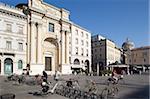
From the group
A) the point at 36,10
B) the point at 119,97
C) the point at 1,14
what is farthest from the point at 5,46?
the point at 119,97

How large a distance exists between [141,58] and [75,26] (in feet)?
166

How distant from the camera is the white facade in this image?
58.6 metres

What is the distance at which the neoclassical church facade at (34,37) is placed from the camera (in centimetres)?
3769

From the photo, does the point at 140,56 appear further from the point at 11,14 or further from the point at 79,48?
the point at 11,14

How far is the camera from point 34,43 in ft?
141

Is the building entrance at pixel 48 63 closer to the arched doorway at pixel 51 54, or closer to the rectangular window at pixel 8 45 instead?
the arched doorway at pixel 51 54

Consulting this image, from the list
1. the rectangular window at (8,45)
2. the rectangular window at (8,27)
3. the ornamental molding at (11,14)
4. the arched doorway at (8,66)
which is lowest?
the arched doorway at (8,66)

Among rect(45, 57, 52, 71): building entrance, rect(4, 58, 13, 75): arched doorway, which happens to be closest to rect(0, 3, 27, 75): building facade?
rect(4, 58, 13, 75): arched doorway

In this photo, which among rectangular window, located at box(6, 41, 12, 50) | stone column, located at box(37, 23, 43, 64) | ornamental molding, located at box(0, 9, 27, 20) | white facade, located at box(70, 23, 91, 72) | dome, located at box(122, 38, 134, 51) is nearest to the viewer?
ornamental molding, located at box(0, 9, 27, 20)

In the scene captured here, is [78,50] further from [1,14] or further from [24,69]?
[1,14]

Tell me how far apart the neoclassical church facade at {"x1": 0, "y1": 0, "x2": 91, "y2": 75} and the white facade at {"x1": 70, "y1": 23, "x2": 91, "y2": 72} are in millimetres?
5221

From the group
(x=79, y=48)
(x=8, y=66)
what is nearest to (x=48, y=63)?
(x=8, y=66)

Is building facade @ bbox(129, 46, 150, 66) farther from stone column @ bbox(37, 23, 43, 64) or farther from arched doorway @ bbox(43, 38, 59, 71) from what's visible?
stone column @ bbox(37, 23, 43, 64)

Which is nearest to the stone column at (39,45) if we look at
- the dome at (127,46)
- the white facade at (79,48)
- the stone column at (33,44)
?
the stone column at (33,44)
